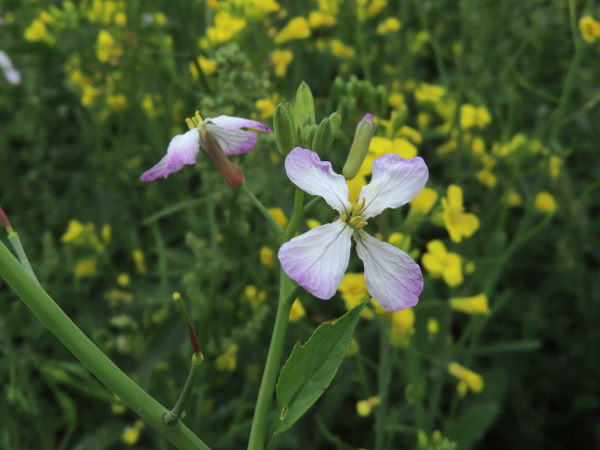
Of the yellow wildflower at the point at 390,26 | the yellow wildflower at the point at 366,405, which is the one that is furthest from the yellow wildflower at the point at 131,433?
the yellow wildflower at the point at 390,26

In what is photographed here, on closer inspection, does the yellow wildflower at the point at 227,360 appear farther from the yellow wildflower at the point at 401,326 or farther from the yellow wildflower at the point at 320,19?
the yellow wildflower at the point at 320,19

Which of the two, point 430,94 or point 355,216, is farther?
point 430,94

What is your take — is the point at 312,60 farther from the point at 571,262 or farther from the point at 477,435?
the point at 477,435

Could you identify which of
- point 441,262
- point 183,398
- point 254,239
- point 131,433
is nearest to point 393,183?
point 183,398

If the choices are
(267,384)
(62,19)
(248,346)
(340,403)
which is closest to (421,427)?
(340,403)

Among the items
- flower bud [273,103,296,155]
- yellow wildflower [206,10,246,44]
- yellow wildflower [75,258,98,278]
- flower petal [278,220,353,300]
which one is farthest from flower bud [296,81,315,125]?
yellow wildflower [75,258,98,278]

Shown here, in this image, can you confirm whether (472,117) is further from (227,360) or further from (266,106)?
(227,360)

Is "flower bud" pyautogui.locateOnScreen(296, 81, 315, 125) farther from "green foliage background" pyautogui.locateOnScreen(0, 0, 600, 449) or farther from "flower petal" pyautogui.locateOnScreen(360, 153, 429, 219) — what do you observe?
"green foliage background" pyautogui.locateOnScreen(0, 0, 600, 449)
